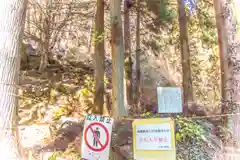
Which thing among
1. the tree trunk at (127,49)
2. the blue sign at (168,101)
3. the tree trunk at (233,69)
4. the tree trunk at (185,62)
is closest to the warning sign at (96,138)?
the tree trunk at (233,69)

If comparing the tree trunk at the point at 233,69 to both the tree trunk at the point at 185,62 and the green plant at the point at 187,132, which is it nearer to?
the green plant at the point at 187,132

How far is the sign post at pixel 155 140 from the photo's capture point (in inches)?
133

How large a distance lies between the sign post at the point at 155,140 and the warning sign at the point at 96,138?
376 mm

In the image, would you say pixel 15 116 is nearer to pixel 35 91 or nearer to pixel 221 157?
pixel 221 157

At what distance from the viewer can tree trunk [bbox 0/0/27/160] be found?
339 cm

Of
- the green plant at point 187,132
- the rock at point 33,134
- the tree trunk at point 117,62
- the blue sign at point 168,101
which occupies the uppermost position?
the tree trunk at point 117,62

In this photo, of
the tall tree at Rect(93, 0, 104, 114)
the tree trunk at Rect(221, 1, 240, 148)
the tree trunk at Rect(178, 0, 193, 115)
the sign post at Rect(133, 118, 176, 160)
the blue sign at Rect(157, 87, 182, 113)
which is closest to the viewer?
the sign post at Rect(133, 118, 176, 160)

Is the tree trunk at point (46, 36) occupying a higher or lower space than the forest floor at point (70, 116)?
higher

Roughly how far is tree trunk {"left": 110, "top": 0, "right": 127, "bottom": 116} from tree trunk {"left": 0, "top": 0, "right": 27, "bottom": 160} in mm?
2171

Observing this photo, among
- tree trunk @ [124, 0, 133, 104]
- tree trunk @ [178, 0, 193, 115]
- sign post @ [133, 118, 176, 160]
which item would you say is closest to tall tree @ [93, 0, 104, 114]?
tree trunk @ [124, 0, 133, 104]

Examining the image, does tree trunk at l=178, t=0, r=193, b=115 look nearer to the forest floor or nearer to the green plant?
the forest floor

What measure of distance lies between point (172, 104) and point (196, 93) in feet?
9.35

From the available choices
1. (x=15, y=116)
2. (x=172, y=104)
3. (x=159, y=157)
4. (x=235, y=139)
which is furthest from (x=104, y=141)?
(x=172, y=104)

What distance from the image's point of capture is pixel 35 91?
25.5ft
